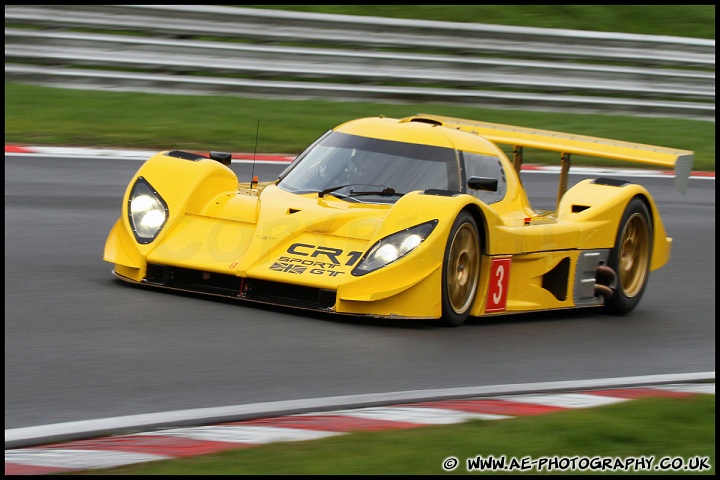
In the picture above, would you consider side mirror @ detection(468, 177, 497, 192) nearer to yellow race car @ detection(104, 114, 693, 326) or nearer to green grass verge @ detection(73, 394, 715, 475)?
yellow race car @ detection(104, 114, 693, 326)

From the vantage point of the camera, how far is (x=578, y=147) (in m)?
8.20

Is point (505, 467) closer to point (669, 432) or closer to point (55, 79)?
point (669, 432)

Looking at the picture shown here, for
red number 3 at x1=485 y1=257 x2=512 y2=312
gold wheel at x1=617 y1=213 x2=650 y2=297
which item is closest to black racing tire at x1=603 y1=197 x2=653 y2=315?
gold wheel at x1=617 y1=213 x2=650 y2=297

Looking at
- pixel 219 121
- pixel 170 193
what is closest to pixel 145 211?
pixel 170 193

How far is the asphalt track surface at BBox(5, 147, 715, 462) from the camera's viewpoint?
512 centimetres

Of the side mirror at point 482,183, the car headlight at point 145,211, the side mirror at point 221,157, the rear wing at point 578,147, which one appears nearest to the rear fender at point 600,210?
the rear wing at point 578,147

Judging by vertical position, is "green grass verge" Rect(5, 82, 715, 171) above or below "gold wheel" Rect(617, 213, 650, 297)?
above

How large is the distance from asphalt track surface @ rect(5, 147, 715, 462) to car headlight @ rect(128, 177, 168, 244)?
0.34 metres

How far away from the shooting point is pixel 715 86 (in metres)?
15.9

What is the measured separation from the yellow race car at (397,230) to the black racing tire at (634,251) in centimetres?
1

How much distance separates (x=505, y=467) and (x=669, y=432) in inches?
38.2

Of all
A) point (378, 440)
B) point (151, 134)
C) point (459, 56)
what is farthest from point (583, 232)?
point (459, 56)

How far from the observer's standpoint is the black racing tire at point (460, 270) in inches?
267

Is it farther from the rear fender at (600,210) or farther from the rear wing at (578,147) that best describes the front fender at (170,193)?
the rear fender at (600,210)
